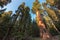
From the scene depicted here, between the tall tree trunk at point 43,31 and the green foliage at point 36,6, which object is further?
the green foliage at point 36,6

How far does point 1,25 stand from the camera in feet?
85.8

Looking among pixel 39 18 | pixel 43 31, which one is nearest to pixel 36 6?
pixel 39 18

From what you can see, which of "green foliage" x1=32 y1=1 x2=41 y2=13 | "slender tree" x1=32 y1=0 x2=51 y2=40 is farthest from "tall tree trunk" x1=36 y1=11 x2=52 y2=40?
"green foliage" x1=32 y1=1 x2=41 y2=13

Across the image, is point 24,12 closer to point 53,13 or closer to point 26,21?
point 26,21

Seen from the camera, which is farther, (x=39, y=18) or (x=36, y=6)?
(x=39, y=18)

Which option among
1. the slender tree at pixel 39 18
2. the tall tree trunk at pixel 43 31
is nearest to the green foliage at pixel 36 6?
the slender tree at pixel 39 18

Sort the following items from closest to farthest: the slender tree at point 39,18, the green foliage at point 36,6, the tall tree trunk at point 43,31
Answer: the tall tree trunk at point 43,31
the slender tree at point 39,18
the green foliage at point 36,6

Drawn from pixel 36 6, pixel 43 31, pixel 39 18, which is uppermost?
pixel 36 6

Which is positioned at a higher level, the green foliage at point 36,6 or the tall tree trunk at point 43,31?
the green foliage at point 36,6

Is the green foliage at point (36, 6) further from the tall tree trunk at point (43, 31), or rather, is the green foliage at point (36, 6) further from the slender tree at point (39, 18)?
the tall tree trunk at point (43, 31)

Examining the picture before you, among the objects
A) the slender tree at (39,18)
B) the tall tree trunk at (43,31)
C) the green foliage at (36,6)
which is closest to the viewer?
the tall tree trunk at (43,31)

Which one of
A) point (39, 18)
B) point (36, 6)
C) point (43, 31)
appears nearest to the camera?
point (43, 31)

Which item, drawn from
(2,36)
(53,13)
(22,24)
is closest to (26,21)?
(22,24)

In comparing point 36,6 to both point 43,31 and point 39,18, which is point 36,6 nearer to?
point 39,18
